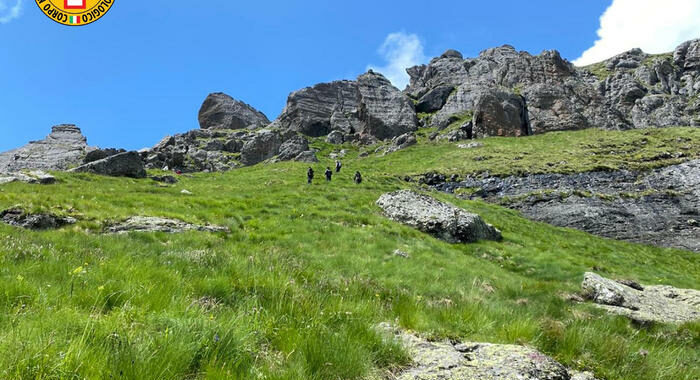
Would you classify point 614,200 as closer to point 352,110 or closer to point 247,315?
point 247,315

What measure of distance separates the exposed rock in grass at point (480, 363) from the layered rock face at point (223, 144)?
66.9 metres

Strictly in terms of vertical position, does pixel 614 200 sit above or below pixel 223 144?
below

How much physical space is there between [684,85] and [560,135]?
4413 inches

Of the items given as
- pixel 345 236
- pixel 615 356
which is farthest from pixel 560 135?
pixel 615 356

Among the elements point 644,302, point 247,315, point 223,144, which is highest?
point 223,144

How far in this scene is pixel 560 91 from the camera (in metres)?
95.1

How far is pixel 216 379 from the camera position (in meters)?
2.98

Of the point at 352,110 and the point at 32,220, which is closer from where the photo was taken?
the point at 32,220

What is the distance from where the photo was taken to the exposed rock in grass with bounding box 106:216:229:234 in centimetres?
1348

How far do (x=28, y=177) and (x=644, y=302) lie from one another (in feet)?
126

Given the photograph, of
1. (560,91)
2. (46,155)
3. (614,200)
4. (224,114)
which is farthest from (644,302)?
(224,114)

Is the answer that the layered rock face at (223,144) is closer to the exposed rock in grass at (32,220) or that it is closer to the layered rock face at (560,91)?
the layered rock face at (560,91)

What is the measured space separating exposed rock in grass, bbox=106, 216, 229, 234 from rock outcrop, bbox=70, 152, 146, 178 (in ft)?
102

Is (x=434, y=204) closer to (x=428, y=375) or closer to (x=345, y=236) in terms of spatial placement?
(x=345, y=236)
